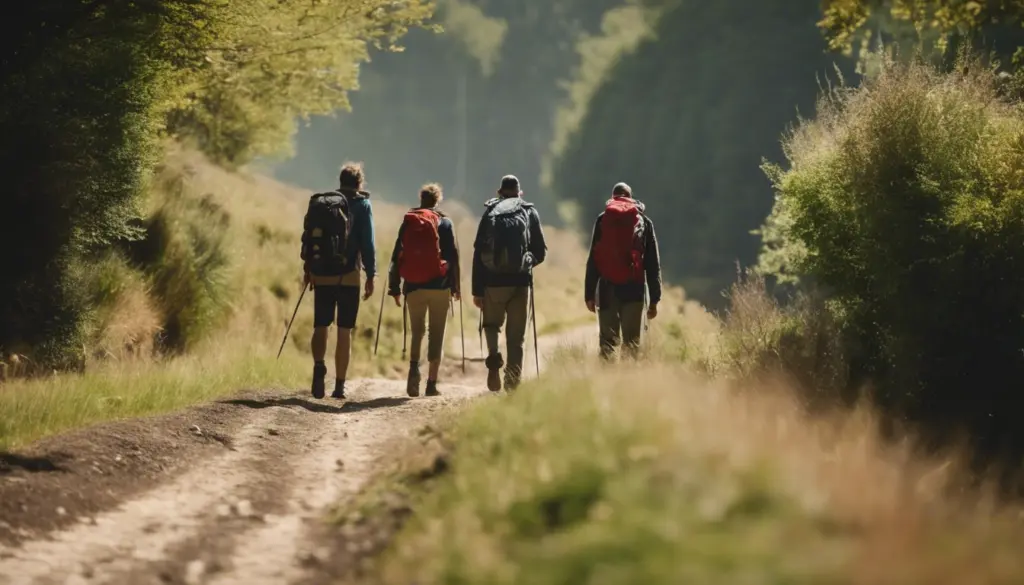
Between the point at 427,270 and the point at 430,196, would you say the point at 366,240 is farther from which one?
the point at 430,196

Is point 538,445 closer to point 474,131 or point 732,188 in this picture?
point 732,188

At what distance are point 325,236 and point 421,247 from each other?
115cm

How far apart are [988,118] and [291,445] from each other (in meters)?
7.71

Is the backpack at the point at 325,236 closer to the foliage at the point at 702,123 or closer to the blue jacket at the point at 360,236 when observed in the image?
the blue jacket at the point at 360,236

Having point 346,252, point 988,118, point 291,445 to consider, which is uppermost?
point 988,118

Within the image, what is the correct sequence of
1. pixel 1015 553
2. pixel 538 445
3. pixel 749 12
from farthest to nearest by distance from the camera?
1. pixel 749 12
2. pixel 538 445
3. pixel 1015 553

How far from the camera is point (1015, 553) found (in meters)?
3.39

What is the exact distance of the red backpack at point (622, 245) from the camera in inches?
375

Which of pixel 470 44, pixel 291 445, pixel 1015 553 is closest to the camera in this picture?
pixel 1015 553

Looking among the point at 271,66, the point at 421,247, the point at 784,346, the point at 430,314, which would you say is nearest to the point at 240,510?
the point at 421,247

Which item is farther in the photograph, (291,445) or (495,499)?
(291,445)

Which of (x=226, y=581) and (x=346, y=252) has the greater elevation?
(x=346, y=252)

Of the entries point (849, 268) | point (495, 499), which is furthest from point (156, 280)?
point (495, 499)

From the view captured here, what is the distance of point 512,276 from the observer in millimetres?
9898
